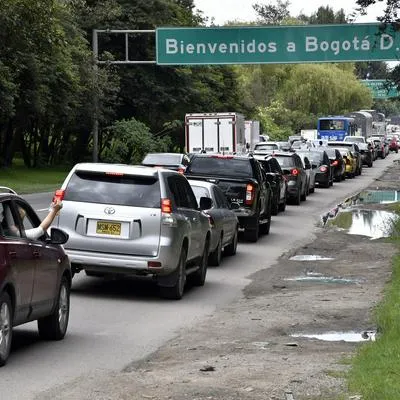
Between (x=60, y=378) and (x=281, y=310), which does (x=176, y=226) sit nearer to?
(x=281, y=310)

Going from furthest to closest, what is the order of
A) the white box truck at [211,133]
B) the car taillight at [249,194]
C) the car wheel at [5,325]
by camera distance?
the white box truck at [211,133] → the car taillight at [249,194] → the car wheel at [5,325]

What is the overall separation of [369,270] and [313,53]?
26.4 metres

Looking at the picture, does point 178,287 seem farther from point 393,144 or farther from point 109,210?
point 393,144

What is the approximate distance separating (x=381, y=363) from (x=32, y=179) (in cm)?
4125

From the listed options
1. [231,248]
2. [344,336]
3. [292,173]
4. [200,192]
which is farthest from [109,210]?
[292,173]

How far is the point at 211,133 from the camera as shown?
50.4m

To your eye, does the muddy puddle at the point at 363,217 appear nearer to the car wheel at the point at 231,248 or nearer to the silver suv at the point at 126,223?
the car wheel at the point at 231,248

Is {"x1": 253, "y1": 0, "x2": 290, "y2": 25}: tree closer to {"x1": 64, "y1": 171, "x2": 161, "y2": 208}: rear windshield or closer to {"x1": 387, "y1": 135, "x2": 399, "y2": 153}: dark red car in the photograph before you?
{"x1": 387, "y1": 135, "x2": 399, "y2": 153}: dark red car

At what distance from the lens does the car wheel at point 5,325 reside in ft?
31.5

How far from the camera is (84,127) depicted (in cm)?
5872

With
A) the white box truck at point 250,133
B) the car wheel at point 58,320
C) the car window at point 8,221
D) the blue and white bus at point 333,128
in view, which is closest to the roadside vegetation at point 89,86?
the white box truck at point 250,133

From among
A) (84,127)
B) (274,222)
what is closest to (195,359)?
(274,222)

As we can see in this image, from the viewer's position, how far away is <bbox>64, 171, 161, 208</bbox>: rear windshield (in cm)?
1483

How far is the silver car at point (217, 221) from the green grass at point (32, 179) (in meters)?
20.1
